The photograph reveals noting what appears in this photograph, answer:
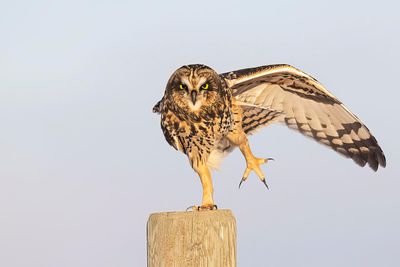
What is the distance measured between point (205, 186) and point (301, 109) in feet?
7.63

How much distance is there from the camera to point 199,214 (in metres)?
5.24

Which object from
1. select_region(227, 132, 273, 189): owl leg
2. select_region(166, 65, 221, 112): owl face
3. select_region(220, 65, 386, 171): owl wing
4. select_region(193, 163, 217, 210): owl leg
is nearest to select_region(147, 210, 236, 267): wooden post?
select_region(193, 163, 217, 210): owl leg

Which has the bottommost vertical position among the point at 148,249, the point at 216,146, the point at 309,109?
the point at 148,249

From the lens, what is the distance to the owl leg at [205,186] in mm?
6829

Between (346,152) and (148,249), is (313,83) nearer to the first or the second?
(346,152)

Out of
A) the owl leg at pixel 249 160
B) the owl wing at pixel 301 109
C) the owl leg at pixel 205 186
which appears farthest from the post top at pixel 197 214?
the owl wing at pixel 301 109

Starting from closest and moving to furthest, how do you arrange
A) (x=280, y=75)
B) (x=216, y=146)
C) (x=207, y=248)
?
1. (x=207, y=248)
2. (x=216, y=146)
3. (x=280, y=75)

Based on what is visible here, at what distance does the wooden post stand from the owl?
4.70 feet

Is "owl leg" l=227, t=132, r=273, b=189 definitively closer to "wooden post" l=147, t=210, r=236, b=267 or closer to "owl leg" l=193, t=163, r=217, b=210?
"owl leg" l=193, t=163, r=217, b=210

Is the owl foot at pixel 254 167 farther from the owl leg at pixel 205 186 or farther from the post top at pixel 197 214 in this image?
the post top at pixel 197 214

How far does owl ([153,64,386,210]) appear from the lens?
24.1 feet

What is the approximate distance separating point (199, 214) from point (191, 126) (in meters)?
2.33

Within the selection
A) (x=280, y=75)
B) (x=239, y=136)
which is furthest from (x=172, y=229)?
(x=280, y=75)

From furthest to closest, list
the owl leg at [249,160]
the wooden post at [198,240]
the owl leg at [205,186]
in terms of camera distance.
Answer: the owl leg at [249,160] → the owl leg at [205,186] → the wooden post at [198,240]
